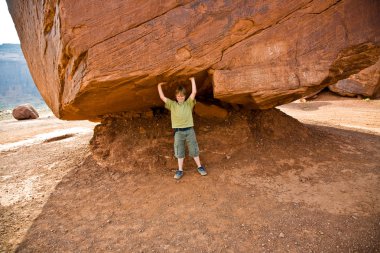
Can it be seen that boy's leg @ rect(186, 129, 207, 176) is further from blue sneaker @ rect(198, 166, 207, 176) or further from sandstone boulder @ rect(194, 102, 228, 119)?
sandstone boulder @ rect(194, 102, 228, 119)

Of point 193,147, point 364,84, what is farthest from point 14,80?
point 193,147

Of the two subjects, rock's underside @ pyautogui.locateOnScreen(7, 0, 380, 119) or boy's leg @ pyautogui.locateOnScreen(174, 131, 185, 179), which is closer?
rock's underside @ pyautogui.locateOnScreen(7, 0, 380, 119)

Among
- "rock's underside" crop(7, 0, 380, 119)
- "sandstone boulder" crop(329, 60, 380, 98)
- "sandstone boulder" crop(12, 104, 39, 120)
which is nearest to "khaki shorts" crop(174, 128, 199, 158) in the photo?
"rock's underside" crop(7, 0, 380, 119)

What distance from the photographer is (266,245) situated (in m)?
2.41

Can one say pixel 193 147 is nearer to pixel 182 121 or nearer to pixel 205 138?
pixel 182 121

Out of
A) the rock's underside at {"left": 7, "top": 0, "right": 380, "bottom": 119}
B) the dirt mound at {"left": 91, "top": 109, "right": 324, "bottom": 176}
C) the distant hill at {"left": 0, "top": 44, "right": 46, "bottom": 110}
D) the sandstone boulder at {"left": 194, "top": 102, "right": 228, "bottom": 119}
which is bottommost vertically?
the dirt mound at {"left": 91, "top": 109, "right": 324, "bottom": 176}

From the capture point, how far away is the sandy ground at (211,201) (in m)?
2.53

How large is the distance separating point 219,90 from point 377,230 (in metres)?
2.36

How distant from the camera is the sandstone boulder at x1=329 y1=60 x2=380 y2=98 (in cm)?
1202

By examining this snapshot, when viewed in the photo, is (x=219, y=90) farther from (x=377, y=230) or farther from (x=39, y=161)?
(x=39, y=161)

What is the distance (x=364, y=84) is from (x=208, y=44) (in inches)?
493

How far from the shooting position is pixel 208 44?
11.0 ft

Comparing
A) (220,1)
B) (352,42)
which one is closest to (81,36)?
(220,1)

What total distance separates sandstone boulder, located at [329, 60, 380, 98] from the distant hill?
6642 centimetres
